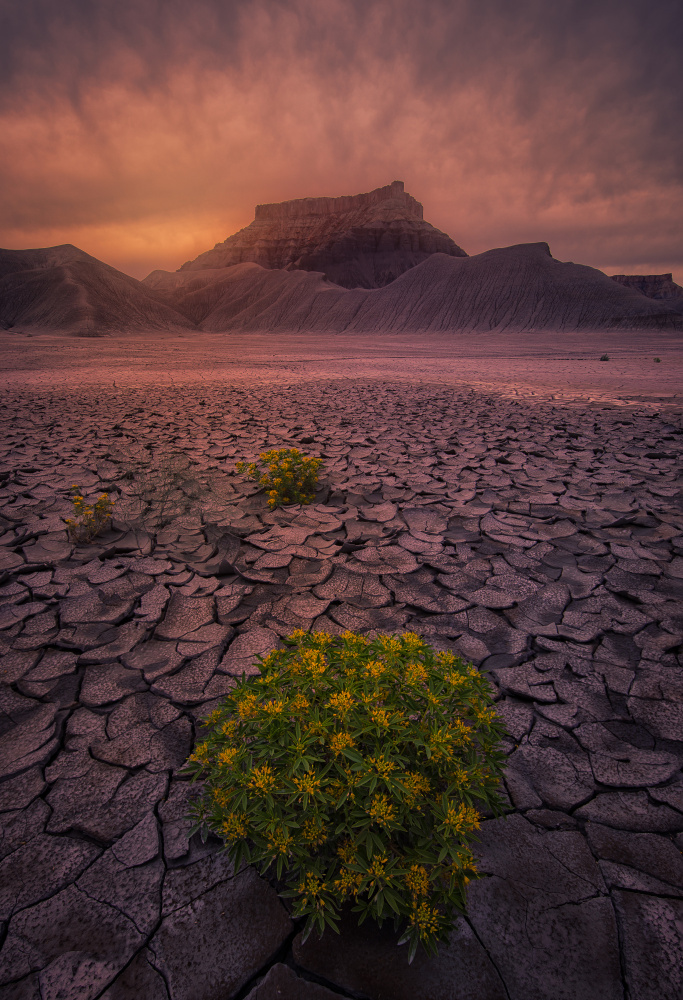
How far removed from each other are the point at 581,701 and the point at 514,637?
1.18 ft

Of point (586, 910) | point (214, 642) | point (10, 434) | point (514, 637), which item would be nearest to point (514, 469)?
point (514, 637)

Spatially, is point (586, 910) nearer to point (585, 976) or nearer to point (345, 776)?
point (585, 976)

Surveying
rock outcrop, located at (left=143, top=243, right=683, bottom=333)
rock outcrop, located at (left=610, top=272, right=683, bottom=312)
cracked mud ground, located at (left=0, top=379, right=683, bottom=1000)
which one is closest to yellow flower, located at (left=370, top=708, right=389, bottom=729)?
cracked mud ground, located at (left=0, top=379, right=683, bottom=1000)

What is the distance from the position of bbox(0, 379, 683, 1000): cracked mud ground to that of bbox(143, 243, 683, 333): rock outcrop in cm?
3951

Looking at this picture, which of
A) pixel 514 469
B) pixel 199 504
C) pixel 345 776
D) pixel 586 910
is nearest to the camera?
pixel 345 776

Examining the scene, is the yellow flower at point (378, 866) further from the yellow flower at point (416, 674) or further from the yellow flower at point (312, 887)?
the yellow flower at point (416, 674)

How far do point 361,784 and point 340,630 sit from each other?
106 cm

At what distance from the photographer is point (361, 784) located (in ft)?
2.84

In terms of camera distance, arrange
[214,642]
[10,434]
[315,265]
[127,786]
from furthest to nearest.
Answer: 1. [315,265]
2. [10,434]
3. [214,642]
4. [127,786]

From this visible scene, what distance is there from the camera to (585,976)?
919mm

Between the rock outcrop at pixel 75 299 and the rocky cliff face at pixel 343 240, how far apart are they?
1049 inches

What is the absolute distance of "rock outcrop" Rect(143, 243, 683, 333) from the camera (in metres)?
36.9

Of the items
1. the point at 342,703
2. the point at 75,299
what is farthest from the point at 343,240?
the point at 342,703

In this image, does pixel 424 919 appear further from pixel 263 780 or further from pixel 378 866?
pixel 263 780
